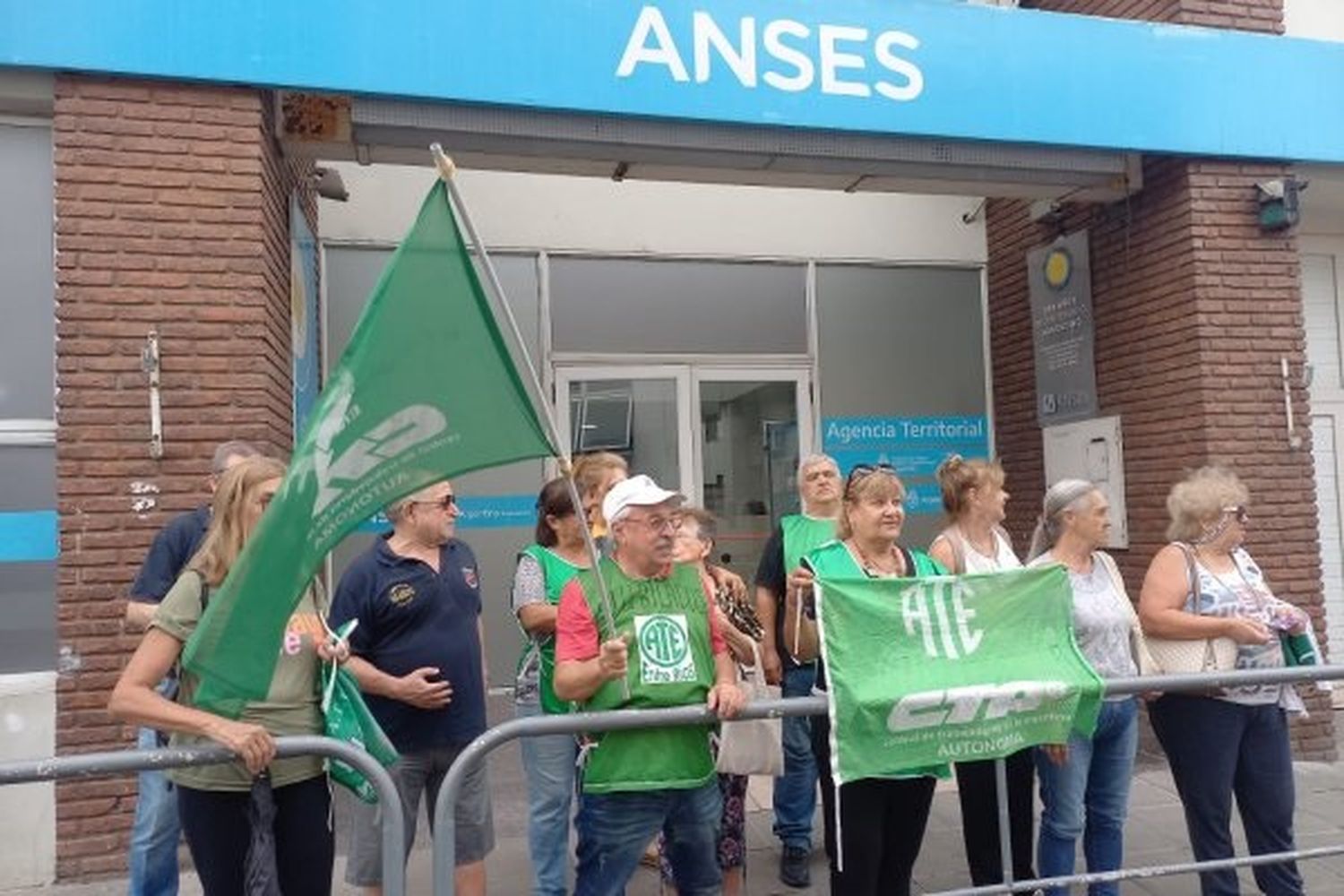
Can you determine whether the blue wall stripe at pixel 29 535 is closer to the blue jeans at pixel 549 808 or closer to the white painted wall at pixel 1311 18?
the blue jeans at pixel 549 808

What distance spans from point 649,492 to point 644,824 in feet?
3.08

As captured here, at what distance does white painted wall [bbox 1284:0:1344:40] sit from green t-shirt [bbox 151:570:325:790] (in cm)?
752

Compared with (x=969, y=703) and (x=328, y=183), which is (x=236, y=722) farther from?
(x=328, y=183)

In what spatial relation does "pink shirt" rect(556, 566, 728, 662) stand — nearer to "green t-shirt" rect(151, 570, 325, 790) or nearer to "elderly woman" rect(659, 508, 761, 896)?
"green t-shirt" rect(151, 570, 325, 790)

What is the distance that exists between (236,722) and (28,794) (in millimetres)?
2873

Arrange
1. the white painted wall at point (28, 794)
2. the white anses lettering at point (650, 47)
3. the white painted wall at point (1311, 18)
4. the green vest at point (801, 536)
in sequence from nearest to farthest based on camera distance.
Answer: the green vest at point (801, 536) < the white painted wall at point (28, 794) < the white anses lettering at point (650, 47) < the white painted wall at point (1311, 18)

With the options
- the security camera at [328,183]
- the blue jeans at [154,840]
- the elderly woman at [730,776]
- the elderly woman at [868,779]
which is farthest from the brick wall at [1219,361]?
the blue jeans at [154,840]

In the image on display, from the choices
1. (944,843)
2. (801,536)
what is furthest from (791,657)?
(944,843)

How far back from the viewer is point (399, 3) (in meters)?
5.25

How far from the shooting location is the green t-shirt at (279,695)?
2752 mm

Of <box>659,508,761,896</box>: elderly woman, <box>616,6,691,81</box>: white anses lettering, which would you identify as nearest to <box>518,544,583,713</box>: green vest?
<box>659,508,761,896</box>: elderly woman

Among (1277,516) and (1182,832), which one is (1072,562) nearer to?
(1182,832)

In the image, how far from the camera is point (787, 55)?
5883mm

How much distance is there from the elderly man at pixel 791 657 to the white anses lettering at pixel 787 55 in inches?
92.4
